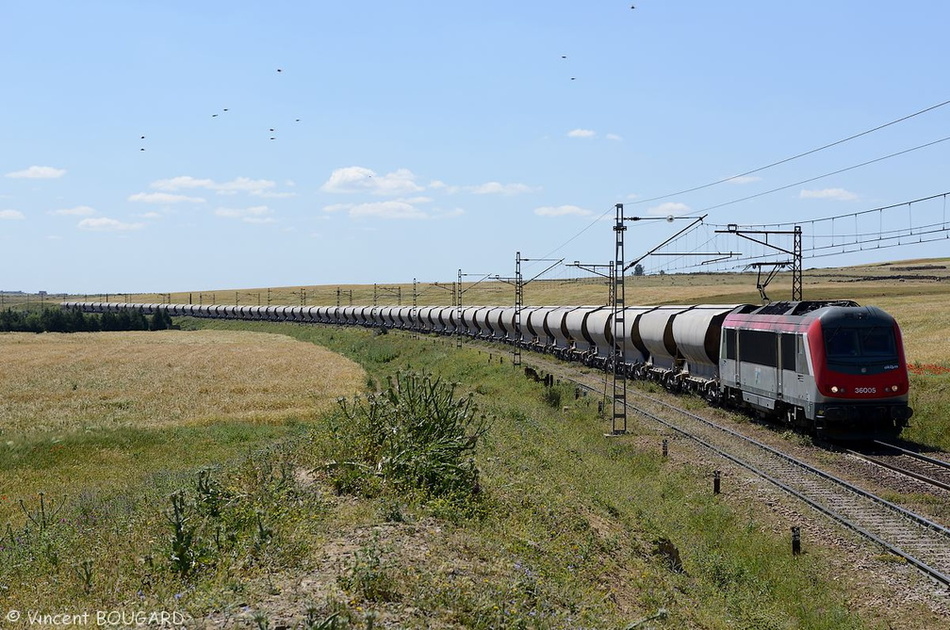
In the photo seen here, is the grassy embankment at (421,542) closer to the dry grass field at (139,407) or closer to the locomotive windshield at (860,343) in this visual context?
the dry grass field at (139,407)

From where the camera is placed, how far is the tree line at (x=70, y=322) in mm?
133625

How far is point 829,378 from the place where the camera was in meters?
23.4

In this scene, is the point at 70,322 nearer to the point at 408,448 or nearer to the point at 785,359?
the point at 785,359

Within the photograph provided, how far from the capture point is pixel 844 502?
706 inches

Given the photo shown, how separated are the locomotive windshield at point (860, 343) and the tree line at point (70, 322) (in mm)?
130423

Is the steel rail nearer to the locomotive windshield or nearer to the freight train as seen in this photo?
the freight train

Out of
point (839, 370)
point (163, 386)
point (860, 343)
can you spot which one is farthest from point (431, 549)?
point (163, 386)

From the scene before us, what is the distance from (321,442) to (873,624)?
394 inches

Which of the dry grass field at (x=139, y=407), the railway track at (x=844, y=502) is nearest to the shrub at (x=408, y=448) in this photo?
the railway track at (x=844, y=502)

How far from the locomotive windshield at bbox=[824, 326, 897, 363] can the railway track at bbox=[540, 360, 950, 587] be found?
3385 mm

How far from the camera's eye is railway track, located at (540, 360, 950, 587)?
48.0 feet

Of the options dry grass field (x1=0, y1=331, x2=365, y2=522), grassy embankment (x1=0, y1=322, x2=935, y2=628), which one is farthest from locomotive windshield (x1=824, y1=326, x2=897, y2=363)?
dry grass field (x1=0, y1=331, x2=365, y2=522)

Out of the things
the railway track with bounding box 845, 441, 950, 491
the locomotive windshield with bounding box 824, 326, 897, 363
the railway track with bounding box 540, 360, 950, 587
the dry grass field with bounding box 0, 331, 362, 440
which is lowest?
the dry grass field with bounding box 0, 331, 362, 440

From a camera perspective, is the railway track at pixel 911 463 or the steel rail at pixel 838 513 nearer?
the steel rail at pixel 838 513
